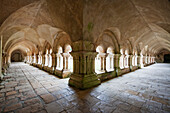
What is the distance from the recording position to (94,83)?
149 inches

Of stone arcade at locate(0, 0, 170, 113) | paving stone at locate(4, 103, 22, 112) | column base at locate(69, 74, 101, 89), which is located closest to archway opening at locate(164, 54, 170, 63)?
stone arcade at locate(0, 0, 170, 113)

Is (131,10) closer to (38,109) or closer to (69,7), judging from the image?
(69,7)

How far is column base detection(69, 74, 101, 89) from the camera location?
3.45 metres

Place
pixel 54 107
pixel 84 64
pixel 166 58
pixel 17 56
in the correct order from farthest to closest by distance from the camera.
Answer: pixel 17 56
pixel 166 58
pixel 84 64
pixel 54 107

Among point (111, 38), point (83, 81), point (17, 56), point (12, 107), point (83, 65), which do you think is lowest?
point (12, 107)

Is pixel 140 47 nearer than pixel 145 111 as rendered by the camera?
No

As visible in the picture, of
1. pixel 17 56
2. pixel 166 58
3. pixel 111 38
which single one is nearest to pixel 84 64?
pixel 111 38

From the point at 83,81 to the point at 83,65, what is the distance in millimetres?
706

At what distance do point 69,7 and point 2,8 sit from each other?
103 inches

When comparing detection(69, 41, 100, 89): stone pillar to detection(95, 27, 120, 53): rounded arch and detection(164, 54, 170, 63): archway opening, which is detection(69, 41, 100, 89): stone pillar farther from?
detection(164, 54, 170, 63): archway opening

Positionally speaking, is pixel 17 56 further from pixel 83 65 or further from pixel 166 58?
pixel 166 58

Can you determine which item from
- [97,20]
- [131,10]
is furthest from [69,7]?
[131,10]

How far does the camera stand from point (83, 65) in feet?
12.3

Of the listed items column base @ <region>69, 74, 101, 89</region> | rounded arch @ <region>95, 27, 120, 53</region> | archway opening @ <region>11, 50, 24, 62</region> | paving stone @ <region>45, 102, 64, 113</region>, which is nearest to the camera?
paving stone @ <region>45, 102, 64, 113</region>
